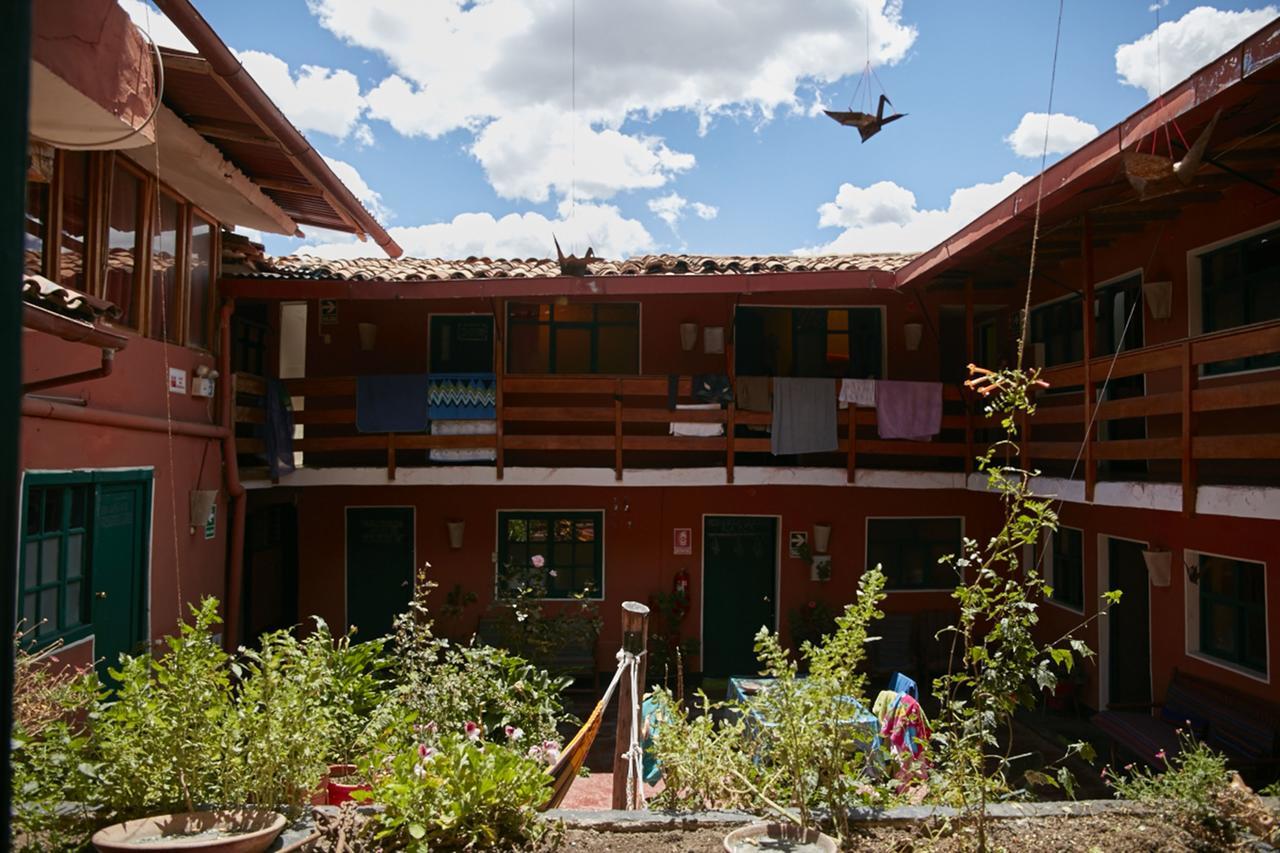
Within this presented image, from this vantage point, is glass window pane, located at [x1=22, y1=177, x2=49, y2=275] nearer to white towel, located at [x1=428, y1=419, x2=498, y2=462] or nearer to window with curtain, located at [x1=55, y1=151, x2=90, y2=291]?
window with curtain, located at [x1=55, y1=151, x2=90, y2=291]

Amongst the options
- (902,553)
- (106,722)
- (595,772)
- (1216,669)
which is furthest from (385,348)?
(1216,669)

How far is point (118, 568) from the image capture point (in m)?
8.11

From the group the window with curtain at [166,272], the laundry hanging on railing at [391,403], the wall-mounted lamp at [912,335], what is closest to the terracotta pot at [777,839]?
the window with curtain at [166,272]

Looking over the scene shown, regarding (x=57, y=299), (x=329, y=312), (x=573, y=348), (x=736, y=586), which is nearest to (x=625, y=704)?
(x=57, y=299)

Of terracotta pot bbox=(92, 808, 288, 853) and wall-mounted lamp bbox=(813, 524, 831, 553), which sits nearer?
terracotta pot bbox=(92, 808, 288, 853)

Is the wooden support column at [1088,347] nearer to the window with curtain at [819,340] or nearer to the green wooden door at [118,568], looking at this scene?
the window with curtain at [819,340]

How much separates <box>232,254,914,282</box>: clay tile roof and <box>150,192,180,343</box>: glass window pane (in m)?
1.78

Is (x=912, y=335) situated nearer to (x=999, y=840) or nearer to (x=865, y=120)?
(x=865, y=120)

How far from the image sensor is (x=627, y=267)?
481 inches

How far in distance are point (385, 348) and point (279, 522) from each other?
3.06m

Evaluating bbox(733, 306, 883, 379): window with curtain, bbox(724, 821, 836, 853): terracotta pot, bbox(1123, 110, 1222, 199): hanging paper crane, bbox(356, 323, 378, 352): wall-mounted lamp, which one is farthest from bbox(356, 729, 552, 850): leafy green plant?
bbox(733, 306, 883, 379): window with curtain

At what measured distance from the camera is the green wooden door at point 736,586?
43.2 feet

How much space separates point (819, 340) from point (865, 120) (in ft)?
15.5

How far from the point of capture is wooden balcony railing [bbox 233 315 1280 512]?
25.0 feet
